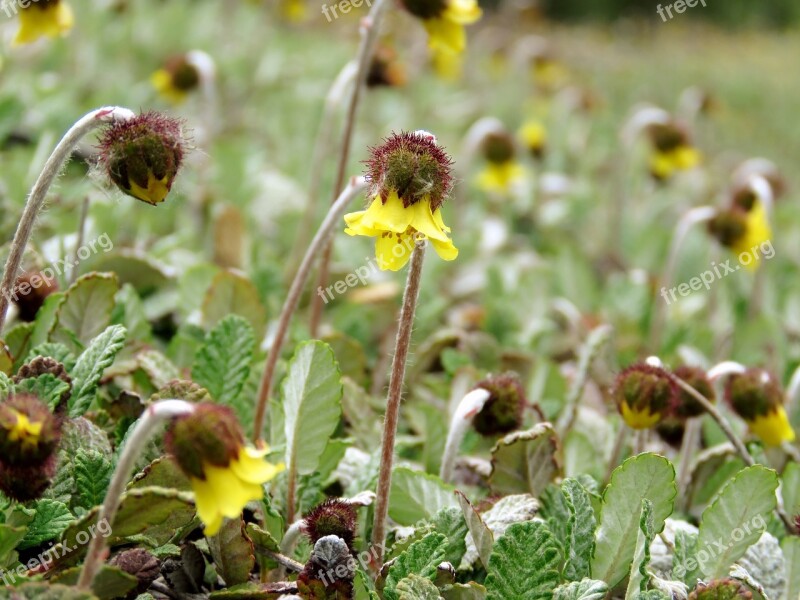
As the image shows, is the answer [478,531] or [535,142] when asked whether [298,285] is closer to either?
[478,531]

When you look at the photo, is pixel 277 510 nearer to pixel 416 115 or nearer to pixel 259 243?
pixel 259 243

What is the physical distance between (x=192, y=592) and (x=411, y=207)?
2.60 ft

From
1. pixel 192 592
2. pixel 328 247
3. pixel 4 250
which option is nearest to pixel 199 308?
pixel 328 247

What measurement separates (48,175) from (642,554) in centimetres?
115

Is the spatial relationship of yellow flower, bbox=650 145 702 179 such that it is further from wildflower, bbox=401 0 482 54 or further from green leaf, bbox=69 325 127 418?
green leaf, bbox=69 325 127 418

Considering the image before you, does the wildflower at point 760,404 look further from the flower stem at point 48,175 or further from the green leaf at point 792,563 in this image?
the flower stem at point 48,175

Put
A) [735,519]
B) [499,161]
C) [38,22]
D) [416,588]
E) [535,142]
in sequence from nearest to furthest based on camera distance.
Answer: [416,588] → [735,519] → [38,22] → [499,161] → [535,142]

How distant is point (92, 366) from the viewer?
5.80 ft

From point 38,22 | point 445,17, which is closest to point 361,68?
point 445,17

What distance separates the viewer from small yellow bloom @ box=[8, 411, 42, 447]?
4.50 ft

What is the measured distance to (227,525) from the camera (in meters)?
1.60

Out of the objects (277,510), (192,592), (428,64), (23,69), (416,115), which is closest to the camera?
(192,592)

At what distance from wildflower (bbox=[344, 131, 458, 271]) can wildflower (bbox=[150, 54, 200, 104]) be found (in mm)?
2302

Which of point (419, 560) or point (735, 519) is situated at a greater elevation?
point (419, 560)
